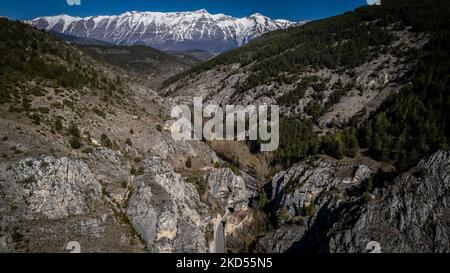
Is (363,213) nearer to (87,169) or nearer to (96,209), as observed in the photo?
(96,209)

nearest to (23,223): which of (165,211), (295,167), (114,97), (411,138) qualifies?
(165,211)

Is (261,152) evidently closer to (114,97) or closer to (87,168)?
(114,97)

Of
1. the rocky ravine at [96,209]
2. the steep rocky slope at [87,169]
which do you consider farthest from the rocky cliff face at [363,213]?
the rocky ravine at [96,209]

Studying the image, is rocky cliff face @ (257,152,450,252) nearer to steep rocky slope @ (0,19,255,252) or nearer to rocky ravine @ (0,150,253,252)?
steep rocky slope @ (0,19,255,252)

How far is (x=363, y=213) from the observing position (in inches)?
2270

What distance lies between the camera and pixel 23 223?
42.8 metres

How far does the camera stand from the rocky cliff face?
53406 millimetres

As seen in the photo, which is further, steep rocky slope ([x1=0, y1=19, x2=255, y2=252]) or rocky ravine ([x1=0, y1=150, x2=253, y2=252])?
steep rocky slope ([x1=0, y1=19, x2=255, y2=252])

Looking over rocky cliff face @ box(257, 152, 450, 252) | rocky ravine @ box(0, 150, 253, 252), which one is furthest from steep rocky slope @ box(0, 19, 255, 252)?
rocky cliff face @ box(257, 152, 450, 252)

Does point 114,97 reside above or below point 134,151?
above

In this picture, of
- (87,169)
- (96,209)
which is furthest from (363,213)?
(87,169)

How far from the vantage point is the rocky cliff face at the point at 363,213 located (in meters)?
53.4

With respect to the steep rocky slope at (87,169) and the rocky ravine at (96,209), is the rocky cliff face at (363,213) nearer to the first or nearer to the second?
the steep rocky slope at (87,169)

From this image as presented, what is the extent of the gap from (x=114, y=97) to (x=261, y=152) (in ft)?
164
